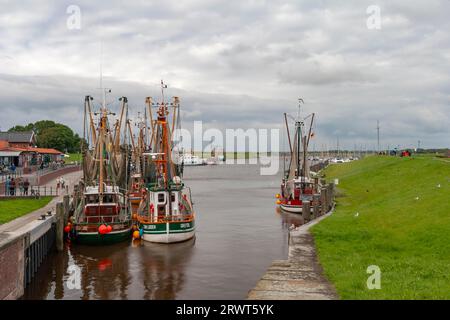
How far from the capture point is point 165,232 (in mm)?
39188

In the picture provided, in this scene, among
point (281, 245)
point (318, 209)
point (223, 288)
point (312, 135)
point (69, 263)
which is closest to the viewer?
point (223, 288)

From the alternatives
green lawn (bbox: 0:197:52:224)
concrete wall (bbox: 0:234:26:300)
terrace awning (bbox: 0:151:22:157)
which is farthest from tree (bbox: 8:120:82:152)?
concrete wall (bbox: 0:234:26:300)

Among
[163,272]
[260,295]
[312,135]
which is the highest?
[312,135]

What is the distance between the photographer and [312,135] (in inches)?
2694

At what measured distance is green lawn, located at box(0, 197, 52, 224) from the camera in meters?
39.4

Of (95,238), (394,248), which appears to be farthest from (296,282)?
(95,238)

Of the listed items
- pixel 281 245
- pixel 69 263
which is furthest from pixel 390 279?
pixel 69 263

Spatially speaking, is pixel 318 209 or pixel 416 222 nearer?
pixel 416 222

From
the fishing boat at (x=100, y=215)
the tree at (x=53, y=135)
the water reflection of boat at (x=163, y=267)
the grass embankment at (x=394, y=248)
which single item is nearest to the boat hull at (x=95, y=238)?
the fishing boat at (x=100, y=215)

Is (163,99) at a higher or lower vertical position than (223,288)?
higher

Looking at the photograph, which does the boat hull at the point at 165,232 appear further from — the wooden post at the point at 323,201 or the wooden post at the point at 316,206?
the wooden post at the point at 323,201

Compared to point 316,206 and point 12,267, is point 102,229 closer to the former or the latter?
point 12,267
